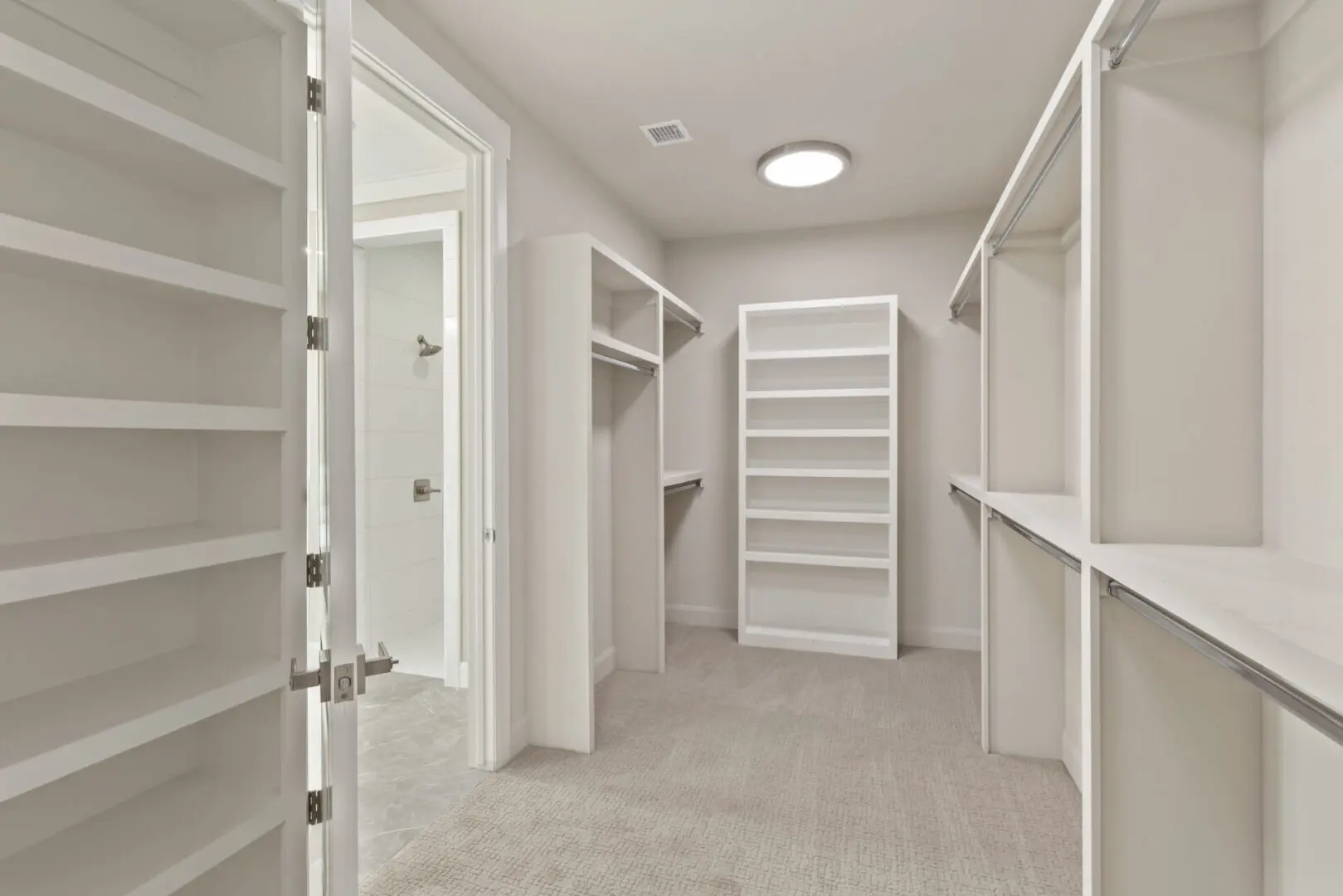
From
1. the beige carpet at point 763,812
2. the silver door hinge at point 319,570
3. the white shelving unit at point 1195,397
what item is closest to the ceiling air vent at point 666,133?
the white shelving unit at point 1195,397

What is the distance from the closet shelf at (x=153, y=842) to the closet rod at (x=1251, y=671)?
4.68ft

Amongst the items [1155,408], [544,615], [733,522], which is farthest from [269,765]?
[733,522]

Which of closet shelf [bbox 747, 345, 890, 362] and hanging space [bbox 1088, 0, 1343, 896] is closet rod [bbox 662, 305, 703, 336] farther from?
hanging space [bbox 1088, 0, 1343, 896]

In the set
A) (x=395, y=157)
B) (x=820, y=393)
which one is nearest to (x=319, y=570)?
(x=395, y=157)

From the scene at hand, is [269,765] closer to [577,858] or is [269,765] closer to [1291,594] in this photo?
[577,858]

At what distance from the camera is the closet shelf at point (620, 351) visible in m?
2.66

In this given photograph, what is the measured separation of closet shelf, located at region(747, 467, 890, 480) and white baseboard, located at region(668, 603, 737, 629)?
1002 mm

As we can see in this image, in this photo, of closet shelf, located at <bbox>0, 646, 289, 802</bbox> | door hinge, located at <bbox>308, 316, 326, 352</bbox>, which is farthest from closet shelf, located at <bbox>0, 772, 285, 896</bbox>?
door hinge, located at <bbox>308, 316, 326, 352</bbox>

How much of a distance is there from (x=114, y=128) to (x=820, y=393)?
3200 mm

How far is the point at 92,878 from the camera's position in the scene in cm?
91

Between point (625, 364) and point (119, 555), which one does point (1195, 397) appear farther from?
point (625, 364)

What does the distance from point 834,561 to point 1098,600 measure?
249 cm

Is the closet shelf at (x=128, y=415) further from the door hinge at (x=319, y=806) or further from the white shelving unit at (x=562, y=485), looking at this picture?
the white shelving unit at (x=562, y=485)

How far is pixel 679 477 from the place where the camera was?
3.69 m
